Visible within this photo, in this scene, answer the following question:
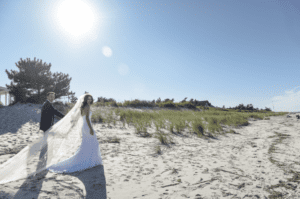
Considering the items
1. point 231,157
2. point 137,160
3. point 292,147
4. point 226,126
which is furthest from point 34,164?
point 226,126

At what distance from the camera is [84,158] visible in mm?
3555

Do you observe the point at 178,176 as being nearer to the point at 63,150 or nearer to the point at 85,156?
the point at 85,156

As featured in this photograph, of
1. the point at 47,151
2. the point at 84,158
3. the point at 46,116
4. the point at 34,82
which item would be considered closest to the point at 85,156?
the point at 84,158

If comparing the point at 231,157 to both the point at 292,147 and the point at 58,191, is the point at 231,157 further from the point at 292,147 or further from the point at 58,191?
the point at 58,191

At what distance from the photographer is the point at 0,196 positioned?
7.73 feet

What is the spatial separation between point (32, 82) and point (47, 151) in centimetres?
1575

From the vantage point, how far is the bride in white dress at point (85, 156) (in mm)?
3400

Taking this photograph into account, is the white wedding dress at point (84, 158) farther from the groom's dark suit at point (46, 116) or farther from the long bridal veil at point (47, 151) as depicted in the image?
the groom's dark suit at point (46, 116)

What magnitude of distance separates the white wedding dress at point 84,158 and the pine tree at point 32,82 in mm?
15199

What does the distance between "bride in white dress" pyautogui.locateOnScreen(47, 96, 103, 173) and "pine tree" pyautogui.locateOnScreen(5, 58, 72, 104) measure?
1517 cm

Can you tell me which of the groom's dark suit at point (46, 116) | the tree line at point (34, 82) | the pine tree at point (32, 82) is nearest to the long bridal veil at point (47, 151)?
the groom's dark suit at point (46, 116)

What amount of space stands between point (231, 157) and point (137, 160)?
2.65 metres

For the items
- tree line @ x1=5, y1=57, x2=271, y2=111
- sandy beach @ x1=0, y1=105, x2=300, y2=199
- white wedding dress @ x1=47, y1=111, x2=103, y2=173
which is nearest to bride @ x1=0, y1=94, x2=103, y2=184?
white wedding dress @ x1=47, y1=111, x2=103, y2=173

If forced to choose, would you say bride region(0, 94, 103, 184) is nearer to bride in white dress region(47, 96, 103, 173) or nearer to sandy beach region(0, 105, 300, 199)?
bride in white dress region(47, 96, 103, 173)
